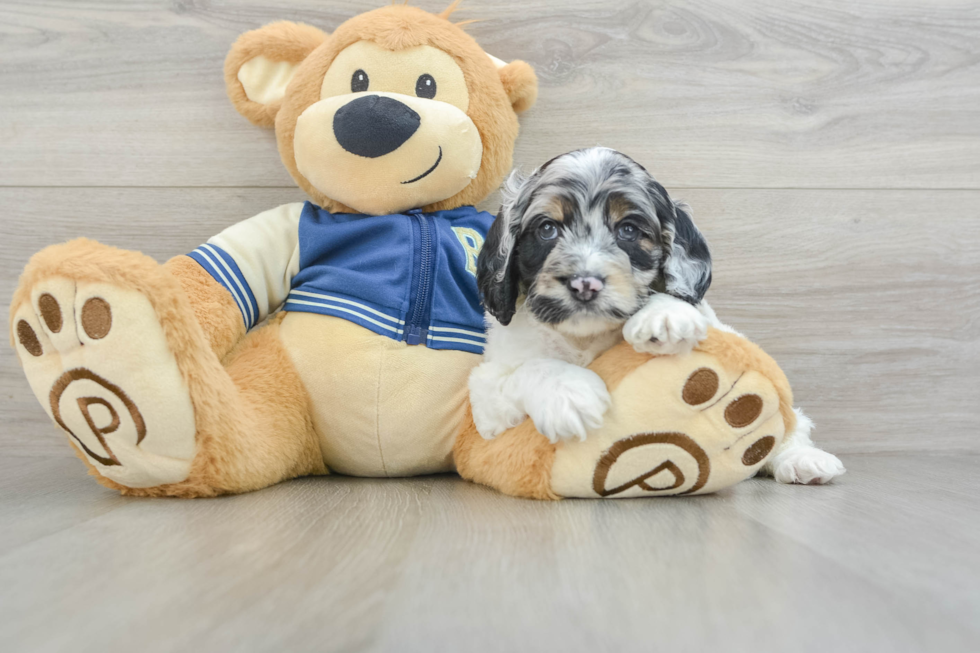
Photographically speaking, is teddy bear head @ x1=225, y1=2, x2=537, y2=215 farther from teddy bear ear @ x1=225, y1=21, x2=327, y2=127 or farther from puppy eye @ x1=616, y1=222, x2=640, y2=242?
puppy eye @ x1=616, y1=222, x2=640, y2=242

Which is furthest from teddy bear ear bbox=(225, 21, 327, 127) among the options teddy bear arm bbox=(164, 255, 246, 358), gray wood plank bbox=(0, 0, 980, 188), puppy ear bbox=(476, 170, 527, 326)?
puppy ear bbox=(476, 170, 527, 326)

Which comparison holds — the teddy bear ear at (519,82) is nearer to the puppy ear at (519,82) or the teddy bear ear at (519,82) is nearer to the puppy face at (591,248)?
the puppy ear at (519,82)

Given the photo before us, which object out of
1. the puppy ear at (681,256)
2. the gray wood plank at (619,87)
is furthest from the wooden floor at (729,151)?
the puppy ear at (681,256)

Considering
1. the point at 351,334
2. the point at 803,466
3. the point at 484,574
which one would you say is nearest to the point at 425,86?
the point at 351,334

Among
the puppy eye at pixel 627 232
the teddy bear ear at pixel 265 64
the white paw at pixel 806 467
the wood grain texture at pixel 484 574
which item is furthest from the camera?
the teddy bear ear at pixel 265 64

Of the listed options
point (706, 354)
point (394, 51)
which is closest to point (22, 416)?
point (394, 51)

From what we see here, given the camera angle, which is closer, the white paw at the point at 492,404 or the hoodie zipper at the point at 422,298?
the white paw at the point at 492,404

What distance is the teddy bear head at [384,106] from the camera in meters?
1.53

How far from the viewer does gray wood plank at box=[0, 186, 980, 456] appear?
1941 millimetres

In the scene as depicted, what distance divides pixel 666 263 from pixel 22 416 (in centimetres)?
187

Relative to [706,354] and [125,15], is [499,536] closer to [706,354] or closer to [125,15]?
[706,354]

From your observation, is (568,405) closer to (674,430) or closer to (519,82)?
(674,430)

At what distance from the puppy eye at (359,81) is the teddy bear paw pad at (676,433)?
94 cm

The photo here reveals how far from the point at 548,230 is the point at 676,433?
456 mm
